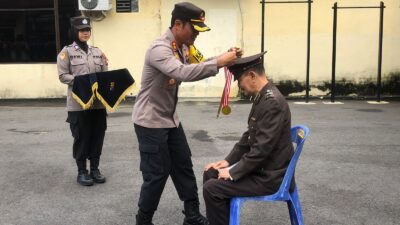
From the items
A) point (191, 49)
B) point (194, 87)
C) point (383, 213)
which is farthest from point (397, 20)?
point (191, 49)

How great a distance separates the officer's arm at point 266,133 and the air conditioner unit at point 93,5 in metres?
9.26

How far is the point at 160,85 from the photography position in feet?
13.3

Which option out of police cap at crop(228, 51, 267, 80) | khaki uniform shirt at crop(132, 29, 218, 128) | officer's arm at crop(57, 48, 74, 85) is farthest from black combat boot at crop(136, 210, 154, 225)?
officer's arm at crop(57, 48, 74, 85)

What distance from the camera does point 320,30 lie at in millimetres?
12703

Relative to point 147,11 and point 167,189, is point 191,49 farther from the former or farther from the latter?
point 147,11

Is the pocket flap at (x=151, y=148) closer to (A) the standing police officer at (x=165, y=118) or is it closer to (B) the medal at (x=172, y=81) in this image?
(A) the standing police officer at (x=165, y=118)

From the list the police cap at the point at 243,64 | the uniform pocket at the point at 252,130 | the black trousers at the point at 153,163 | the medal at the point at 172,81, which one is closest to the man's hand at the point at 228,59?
the police cap at the point at 243,64

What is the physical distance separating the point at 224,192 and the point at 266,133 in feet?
1.64

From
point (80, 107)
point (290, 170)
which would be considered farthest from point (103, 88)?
point (290, 170)

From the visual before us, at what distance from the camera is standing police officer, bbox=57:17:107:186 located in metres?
5.62

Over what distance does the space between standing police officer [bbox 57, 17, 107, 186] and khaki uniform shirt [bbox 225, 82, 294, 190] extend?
8.45 ft

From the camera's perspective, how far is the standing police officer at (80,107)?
5625mm

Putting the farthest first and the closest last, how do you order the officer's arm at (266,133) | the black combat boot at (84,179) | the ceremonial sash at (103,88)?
the black combat boot at (84,179), the ceremonial sash at (103,88), the officer's arm at (266,133)

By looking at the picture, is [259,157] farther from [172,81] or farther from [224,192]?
[172,81]
